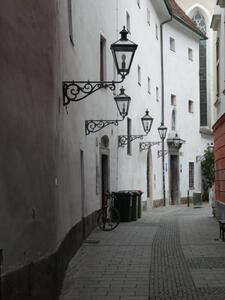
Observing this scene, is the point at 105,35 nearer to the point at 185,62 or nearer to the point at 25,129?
the point at 25,129

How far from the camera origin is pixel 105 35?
760 inches

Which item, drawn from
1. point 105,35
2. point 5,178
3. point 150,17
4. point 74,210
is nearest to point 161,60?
point 150,17

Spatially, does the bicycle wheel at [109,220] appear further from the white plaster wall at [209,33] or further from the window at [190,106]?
the white plaster wall at [209,33]

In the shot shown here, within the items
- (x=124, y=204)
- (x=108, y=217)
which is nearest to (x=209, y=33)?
(x=124, y=204)

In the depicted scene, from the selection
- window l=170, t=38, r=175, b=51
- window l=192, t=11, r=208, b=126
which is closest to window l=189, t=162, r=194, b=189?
window l=192, t=11, r=208, b=126

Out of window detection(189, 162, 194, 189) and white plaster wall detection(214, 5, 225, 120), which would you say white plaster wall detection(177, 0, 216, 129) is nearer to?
window detection(189, 162, 194, 189)

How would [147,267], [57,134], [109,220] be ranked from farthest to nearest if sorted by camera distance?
[109,220], [147,267], [57,134]

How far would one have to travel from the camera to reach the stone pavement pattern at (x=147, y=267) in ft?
26.0

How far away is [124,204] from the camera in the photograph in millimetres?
19719

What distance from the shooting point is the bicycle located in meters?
16.2

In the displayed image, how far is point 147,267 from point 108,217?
6920mm

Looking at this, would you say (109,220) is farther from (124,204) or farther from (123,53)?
(123,53)

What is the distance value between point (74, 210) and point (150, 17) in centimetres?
2032

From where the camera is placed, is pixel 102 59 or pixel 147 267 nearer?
pixel 147 267
